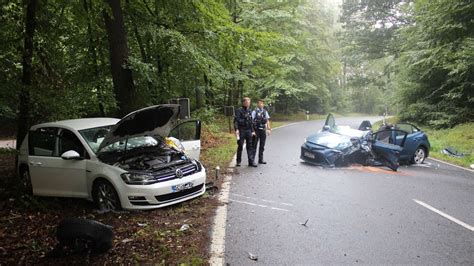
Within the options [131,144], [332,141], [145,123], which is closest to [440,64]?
[332,141]

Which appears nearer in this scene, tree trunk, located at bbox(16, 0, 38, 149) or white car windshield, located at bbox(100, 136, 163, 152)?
white car windshield, located at bbox(100, 136, 163, 152)

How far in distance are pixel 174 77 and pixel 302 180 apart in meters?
6.30

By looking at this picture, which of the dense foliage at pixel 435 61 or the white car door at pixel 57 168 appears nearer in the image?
the white car door at pixel 57 168

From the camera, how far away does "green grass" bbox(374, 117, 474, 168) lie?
47.0 ft

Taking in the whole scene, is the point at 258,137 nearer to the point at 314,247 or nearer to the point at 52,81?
the point at 52,81

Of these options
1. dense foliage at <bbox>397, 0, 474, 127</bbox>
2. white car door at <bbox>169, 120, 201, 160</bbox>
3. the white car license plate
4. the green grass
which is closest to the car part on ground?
the white car license plate

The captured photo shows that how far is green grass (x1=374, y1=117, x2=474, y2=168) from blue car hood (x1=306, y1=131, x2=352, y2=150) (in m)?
4.81

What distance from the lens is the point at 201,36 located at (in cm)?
1235

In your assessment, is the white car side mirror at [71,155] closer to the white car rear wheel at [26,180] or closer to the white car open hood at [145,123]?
the white car open hood at [145,123]

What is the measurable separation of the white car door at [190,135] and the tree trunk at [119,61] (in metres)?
1.57

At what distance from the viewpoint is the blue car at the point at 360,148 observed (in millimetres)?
11352

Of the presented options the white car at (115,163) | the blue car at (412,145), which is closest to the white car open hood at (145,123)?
the white car at (115,163)

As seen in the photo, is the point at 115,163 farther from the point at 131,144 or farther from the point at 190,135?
the point at 190,135

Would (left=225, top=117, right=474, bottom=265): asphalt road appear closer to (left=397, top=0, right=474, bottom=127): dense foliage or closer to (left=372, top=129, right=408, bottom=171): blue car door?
(left=372, top=129, right=408, bottom=171): blue car door
